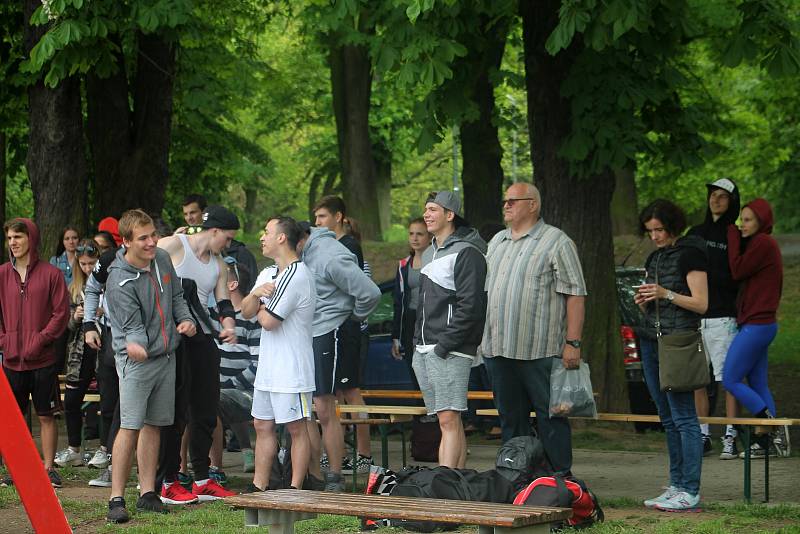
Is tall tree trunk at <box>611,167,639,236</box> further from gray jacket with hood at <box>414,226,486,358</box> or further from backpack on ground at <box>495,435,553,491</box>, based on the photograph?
backpack on ground at <box>495,435,553,491</box>

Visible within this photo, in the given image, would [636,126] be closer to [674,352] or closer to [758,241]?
[758,241]

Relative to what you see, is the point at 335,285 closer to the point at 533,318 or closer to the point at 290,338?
the point at 290,338

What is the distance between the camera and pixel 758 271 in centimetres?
1099

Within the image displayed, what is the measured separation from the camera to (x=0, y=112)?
1631cm

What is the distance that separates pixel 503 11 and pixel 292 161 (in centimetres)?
4221

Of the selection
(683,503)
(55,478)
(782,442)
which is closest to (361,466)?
(55,478)

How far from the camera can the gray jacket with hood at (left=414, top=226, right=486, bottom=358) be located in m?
8.90

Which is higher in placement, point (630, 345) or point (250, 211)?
point (250, 211)

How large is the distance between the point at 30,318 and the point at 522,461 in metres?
4.16

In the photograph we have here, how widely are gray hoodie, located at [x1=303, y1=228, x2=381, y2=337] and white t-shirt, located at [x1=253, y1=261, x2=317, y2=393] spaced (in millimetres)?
754

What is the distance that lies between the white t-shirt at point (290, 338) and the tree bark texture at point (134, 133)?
740 cm

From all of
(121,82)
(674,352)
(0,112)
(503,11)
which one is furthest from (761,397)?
(0,112)

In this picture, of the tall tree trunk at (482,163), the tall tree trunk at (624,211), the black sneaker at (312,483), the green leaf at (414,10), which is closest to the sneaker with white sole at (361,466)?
the black sneaker at (312,483)

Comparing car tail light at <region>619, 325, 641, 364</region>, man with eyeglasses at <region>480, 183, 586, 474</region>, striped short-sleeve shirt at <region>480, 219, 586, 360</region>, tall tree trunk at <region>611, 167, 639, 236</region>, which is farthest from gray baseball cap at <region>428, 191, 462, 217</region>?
tall tree trunk at <region>611, 167, 639, 236</region>
